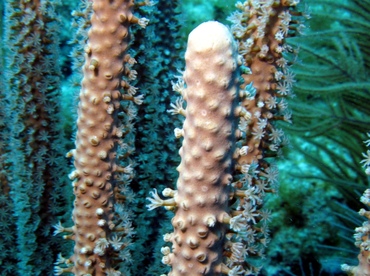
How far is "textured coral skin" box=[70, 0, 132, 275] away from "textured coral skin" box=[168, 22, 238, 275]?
24.0 inches

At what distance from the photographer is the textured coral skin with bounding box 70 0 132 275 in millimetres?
1858

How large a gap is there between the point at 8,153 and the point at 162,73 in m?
1.57

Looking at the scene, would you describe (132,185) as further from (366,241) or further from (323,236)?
(323,236)

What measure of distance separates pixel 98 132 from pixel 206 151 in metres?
0.77

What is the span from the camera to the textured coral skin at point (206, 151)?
1.35 meters

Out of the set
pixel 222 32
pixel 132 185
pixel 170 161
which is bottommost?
pixel 132 185

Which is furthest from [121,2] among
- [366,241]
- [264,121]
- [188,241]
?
[366,241]

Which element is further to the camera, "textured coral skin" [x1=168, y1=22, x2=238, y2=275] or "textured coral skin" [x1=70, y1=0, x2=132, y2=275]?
"textured coral skin" [x1=70, y1=0, x2=132, y2=275]

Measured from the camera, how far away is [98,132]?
1945mm

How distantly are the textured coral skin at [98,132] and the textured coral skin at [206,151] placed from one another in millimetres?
609

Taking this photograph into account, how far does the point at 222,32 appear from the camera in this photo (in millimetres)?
1338

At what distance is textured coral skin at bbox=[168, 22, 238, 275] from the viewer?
135 cm

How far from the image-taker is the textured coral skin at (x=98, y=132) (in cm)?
186

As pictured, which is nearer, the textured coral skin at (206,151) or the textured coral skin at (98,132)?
the textured coral skin at (206,151)
